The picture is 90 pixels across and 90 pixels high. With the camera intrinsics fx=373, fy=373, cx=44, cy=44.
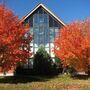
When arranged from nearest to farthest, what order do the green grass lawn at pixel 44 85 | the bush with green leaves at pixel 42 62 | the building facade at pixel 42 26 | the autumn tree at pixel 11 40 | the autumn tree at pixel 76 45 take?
the green grass lawn at pixel 44 85 < the autumn tree at pixel 11 40 < the autumn tree at pixel 76 45 < the bush with green leaves at pixel 42 62 < the building facade at pixel 42 26

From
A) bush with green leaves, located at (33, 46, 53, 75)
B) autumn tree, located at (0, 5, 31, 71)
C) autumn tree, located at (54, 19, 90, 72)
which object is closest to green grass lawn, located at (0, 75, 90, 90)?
autumn tree, located at (0, 5, 31, 71)

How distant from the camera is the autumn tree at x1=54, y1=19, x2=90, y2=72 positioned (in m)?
46.3

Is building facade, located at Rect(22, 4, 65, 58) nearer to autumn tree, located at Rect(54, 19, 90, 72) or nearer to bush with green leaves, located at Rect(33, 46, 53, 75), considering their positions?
bush with green leaves, located at Rect(33, 46, 53, 75)

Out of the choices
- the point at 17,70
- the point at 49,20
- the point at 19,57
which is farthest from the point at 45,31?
the point at 19,57

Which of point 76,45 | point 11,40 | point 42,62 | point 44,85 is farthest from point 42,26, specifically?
point 44,85

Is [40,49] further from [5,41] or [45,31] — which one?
[5,41]

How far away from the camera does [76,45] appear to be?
46.5 m

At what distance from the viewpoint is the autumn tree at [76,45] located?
46281mm

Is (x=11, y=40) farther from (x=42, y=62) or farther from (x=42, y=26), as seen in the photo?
(x=42, y=26)

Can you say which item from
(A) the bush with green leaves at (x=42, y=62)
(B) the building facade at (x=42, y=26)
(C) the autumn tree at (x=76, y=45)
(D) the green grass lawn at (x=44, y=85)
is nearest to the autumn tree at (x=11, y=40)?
(D) the green grass lawn at (x=44, y=85)

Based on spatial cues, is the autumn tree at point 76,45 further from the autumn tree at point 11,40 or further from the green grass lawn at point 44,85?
the autumn tree at point 11,40

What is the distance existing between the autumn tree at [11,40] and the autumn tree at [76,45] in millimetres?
6229

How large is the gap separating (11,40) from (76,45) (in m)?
9.76

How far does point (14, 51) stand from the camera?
40.8 m
